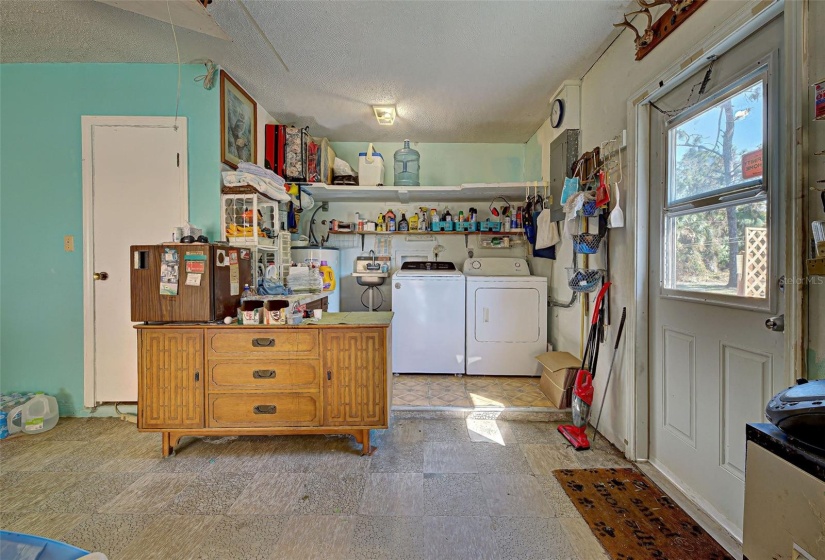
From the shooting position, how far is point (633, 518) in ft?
4.71

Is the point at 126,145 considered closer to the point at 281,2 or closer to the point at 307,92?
the point at 307,92

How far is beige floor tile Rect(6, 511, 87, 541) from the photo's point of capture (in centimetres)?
137

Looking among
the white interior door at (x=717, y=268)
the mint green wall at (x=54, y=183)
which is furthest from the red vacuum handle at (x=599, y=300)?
the mint green wall at (x=54, y=183)

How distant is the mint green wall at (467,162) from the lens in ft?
12.7

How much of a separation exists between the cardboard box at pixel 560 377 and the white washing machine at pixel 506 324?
46 cm

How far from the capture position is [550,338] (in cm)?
341

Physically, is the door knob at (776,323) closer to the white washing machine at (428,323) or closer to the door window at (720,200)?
the door window at (720,200)

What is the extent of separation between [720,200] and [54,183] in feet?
13.5

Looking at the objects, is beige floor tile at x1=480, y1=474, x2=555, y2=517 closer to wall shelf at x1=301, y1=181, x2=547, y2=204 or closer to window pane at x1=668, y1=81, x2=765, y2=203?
window pane at x1=668, y1=81, x2=765, y2=203

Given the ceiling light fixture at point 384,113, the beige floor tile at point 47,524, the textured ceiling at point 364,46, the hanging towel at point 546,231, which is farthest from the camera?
the hanging towel at point 546,231

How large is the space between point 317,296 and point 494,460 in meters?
1.77

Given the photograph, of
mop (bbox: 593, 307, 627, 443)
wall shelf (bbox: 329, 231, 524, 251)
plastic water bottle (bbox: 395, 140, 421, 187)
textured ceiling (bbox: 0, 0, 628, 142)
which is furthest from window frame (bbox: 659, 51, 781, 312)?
plastic water bottle (bbox: 395, 140, 421, 187)

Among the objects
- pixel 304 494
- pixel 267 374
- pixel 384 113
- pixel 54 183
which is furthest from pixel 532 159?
pixel 54 183

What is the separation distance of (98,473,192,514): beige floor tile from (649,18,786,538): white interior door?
2546 mm
